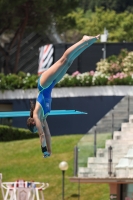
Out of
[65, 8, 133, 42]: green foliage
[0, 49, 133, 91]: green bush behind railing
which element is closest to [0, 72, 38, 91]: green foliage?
[0, 49, 133, 91]: green bush behind railing

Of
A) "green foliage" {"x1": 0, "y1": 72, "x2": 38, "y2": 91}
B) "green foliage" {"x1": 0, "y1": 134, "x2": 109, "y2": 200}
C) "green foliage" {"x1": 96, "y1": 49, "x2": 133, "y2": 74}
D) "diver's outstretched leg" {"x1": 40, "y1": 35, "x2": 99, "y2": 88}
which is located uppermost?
"green foliage" {"x1": 96, "y1": 49, "x2": 133, "y2": 74}

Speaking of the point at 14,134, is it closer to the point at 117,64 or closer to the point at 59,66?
the point at 117,64

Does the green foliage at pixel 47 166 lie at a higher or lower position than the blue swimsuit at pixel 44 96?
lower

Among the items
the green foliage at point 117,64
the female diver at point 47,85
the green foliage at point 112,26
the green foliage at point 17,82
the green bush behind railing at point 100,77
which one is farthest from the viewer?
the green foliage at point 112,26

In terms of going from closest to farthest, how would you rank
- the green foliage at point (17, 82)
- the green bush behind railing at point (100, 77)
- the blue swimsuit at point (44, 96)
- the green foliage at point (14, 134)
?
1. the blue swimsuit at point (44, 96)
2. the green foliage at point (14, 134)
3. the green bush behind railing at point (100, 77)
4. the green foliage at point (17, 82)

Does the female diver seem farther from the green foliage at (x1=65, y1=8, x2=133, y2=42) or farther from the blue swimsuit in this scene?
the green foliage at (x1=65, y1=8, x2=133, y2=42)

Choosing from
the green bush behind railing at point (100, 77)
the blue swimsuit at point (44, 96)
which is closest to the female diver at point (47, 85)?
the blue swimsuit at point (44, 96)

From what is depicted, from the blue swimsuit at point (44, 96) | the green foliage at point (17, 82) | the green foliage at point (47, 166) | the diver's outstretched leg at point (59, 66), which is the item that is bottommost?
the green foliage at point (47, 166)

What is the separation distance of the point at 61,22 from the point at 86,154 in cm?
2747

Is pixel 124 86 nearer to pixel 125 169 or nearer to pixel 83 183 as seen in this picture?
pixel 83 183

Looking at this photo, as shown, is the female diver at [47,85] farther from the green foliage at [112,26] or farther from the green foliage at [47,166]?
the green foliage at [112,26]

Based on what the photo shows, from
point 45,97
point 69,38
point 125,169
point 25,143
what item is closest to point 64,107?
point 25,143

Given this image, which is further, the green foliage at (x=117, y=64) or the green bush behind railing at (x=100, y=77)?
the green foliage at (x=117, y=64)

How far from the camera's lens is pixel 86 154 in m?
31.8
